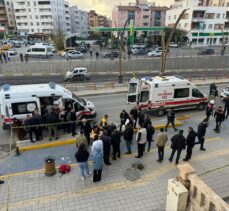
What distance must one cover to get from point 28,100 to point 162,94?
26.2 ft

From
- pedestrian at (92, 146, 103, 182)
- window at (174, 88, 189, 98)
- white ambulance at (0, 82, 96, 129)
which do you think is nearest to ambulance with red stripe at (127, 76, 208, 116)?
window at (174, 88, 189, 98)

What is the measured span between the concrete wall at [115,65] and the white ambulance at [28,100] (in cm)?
2229

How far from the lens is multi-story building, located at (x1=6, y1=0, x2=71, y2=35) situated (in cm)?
8169

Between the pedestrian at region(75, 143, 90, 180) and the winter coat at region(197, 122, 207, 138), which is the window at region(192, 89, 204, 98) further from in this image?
the pedestrian at region(75, 143, 90, 180)

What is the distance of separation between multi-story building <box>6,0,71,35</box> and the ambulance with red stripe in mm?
73338

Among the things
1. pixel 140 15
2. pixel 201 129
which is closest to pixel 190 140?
pixel 201 129

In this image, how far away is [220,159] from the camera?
9.75 meters

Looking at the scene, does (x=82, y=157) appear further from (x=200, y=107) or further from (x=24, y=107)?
(x=200, y=107)

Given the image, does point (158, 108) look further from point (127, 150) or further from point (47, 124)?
point (47, 124)

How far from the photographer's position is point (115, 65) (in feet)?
119

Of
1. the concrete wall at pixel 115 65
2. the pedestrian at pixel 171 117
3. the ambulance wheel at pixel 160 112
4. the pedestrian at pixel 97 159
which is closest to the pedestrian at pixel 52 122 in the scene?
the pedestrian at pixel 97 159

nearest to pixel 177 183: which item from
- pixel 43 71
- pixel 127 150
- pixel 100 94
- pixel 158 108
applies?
pixel 127 150

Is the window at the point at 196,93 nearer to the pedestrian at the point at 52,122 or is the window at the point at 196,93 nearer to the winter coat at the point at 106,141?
the winter coat at the point at 106,141

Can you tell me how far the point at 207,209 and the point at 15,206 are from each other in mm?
5823
